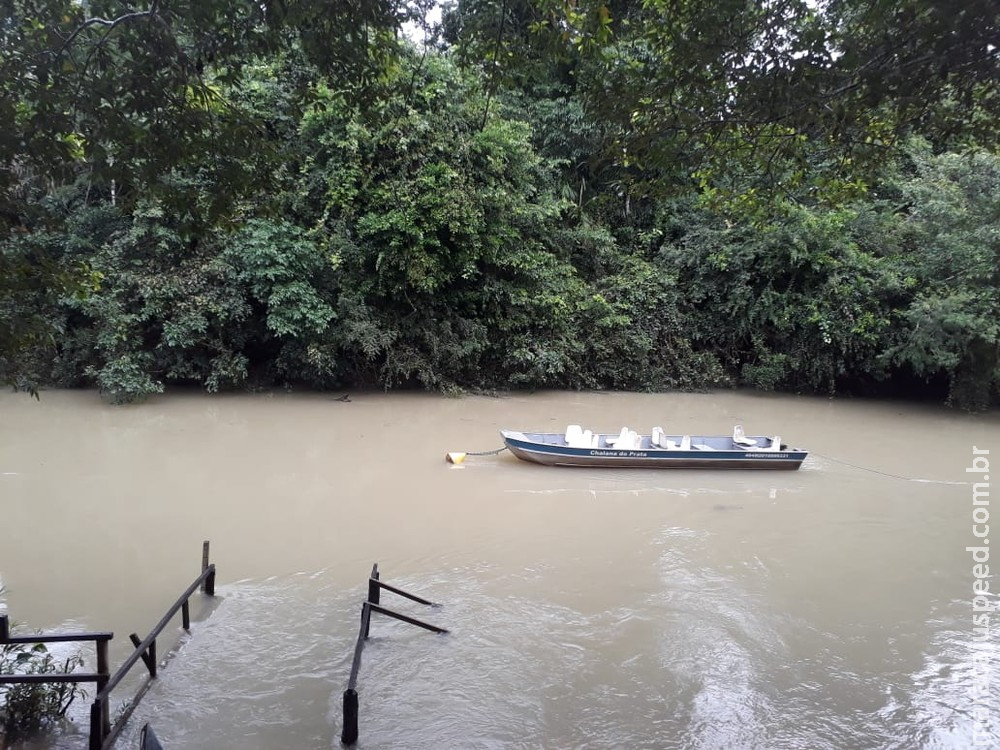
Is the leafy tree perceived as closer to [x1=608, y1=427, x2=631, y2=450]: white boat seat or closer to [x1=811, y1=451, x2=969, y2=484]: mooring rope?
[x1=811, y1=451, x2=969, y2=484]: mooring rope

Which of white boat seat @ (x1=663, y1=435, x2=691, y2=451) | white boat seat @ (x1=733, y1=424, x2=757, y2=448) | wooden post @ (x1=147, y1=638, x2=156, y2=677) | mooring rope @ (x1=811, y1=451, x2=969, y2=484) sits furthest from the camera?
white boat seat @ (x1=733, y1=424, x2=757, y2=448)

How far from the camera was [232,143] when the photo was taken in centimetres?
384

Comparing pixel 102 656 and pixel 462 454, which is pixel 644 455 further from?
pixel 102 656

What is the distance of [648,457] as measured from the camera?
9703 millimetres

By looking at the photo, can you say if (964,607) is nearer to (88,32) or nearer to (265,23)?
(265,23)

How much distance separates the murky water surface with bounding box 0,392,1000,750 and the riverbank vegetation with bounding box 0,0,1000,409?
8.09 ft

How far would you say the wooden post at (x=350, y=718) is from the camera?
142 inches

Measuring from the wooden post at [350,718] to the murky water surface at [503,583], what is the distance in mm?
176

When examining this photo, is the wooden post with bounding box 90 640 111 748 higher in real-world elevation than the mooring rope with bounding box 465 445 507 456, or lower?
lower

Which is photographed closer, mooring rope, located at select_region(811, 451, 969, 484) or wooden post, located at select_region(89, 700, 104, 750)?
wooden post, located at select_region(89, 700, 104, 750)

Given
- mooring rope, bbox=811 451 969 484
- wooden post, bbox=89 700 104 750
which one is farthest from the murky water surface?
wooden post, bbox=89 700 104 750

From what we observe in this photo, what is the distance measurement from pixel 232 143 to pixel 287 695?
340 cm

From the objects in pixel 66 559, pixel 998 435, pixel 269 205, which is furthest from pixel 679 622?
pixel 998 435

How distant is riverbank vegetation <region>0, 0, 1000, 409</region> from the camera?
147 inches
